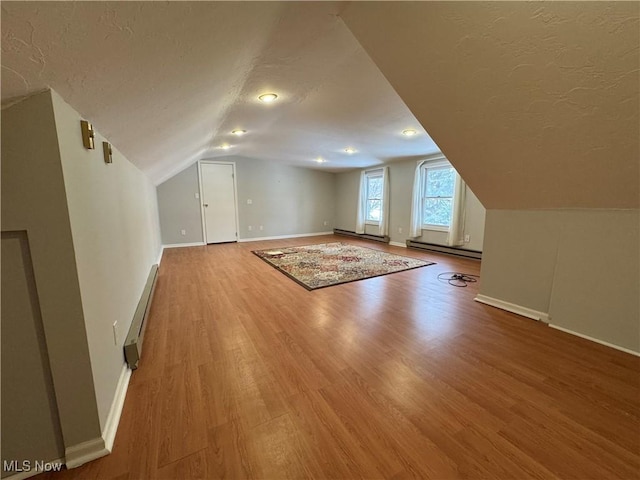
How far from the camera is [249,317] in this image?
7.67 ft

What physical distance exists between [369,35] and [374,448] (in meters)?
2.01

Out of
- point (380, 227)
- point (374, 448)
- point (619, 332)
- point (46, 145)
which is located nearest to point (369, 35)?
point (46, 145)

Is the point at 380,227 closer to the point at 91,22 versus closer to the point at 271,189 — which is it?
the point at 271,189

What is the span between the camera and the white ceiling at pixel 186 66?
681 millimetres

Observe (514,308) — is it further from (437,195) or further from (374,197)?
(374,197)

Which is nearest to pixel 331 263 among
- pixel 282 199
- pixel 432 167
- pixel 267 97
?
pixel 267 97

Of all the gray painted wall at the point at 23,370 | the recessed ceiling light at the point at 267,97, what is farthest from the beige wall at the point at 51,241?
the recessed ceiling light at the point at 267,97

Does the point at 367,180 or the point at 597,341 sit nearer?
the point at 597,341

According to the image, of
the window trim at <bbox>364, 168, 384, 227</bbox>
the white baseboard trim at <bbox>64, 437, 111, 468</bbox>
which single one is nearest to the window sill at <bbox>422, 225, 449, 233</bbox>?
the window trim at <bbox>364, 168, 384, 227</bbox>

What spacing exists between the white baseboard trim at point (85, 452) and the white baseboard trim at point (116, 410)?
2 cm

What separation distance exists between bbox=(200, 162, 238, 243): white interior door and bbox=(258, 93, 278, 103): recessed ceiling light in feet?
13.3

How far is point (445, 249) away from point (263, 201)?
4322mm

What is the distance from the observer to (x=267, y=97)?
7.60 ft

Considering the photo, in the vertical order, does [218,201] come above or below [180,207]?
above
